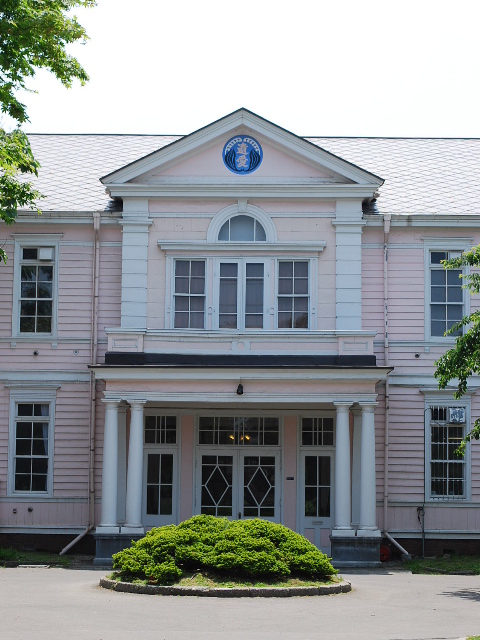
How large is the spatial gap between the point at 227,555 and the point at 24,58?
9.83 m

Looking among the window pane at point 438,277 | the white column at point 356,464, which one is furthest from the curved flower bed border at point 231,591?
the window pane at point 438,277

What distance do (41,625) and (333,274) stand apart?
524 inches

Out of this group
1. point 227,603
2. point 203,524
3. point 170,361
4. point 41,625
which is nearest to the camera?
point 41,625

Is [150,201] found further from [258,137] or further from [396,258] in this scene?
[396,258]

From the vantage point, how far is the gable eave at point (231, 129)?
23469mm

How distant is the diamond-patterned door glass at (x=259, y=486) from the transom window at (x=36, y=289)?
5677 millimetres

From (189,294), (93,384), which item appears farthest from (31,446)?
(189,294)

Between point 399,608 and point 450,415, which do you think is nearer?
point 399,608

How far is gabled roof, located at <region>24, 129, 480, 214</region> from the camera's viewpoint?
974 inches

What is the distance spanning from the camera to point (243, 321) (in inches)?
927

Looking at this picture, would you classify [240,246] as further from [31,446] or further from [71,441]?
[31,446]

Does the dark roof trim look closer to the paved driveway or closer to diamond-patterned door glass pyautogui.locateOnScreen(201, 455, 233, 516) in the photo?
diamond-patterned door glass pyautogui.locateOnScreen(201, 455, 233, 516)

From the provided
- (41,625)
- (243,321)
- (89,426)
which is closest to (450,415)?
(243,321)

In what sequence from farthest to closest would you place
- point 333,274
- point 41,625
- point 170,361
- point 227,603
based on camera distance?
1. point 333,274
2. point 170,361
3. point 227,603
4. point 41,625
